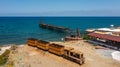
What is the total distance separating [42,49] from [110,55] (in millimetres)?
11221

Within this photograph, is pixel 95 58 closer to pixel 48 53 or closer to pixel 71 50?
pixel 71 50

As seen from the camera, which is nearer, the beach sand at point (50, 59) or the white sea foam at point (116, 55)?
the beach sand at point (50, 59)

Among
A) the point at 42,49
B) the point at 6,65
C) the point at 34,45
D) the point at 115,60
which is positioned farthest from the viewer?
the point at 34,45

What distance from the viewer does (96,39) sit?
41281mm

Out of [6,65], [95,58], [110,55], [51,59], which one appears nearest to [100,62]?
[95,58]

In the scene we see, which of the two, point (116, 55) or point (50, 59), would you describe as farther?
point (116, 55)

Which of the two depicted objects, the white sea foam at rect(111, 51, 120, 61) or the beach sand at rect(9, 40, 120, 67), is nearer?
the beach sand at rect(9, 40, 120, 67)

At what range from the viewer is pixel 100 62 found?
2748cm

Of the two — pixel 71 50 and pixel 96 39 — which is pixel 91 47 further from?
pixel 71 50

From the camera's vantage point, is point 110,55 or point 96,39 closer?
point 110,55

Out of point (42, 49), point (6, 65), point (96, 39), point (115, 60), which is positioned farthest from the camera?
point (96, 39)

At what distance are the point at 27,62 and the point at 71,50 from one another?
6562 mm

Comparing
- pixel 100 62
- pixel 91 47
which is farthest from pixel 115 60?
pixel 91 47

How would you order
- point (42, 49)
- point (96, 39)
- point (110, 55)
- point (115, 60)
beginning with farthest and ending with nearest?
point (96, 39), point (42, 49), point (110, 55), point (115, 60)
